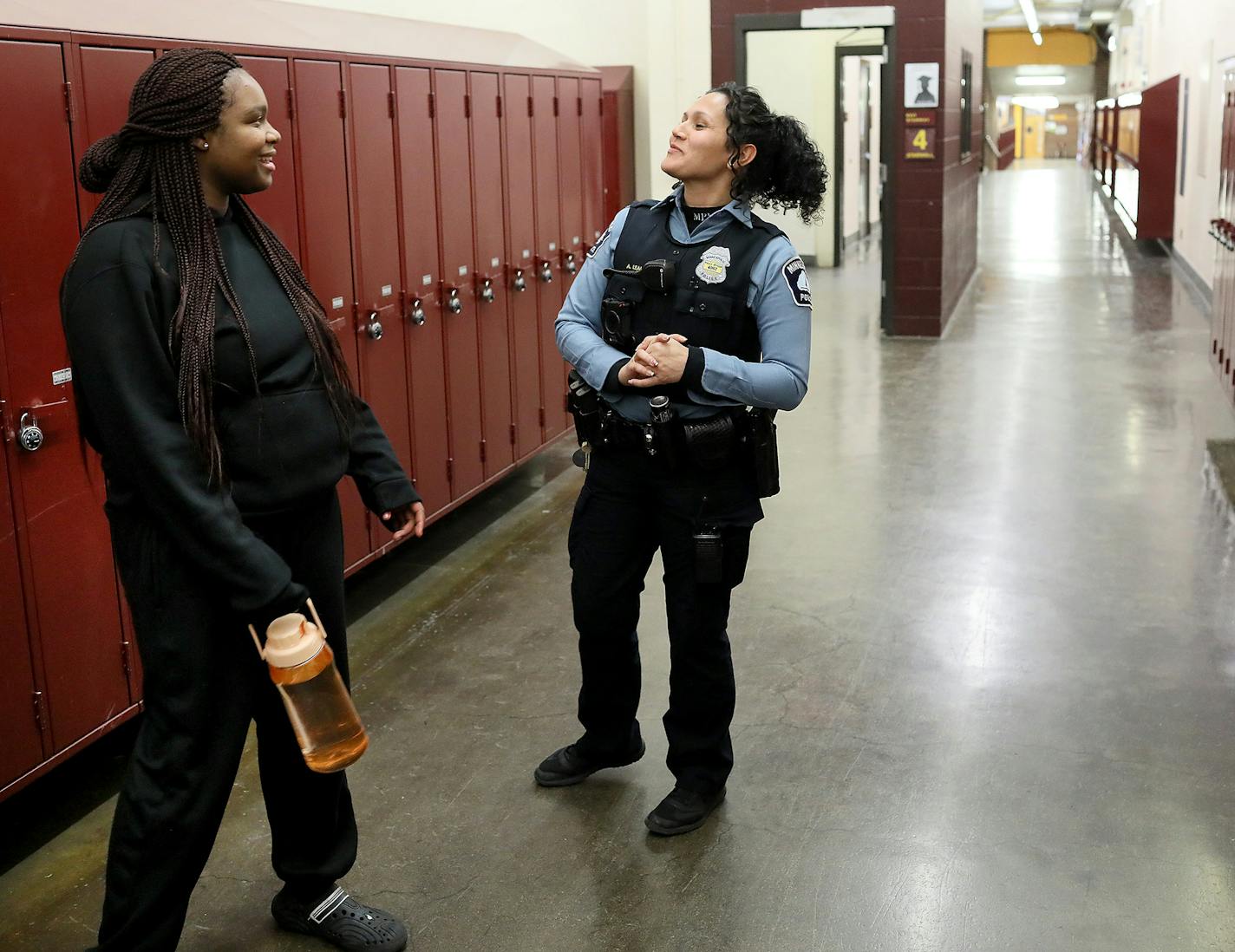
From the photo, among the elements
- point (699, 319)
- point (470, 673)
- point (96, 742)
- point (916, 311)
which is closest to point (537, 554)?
point (470, 673)

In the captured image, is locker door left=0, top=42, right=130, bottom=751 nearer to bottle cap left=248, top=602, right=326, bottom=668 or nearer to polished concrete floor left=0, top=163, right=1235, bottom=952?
polished concrete floor left=0, top=163, right=1235, bottom=952

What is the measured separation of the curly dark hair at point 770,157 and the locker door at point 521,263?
2.58 m

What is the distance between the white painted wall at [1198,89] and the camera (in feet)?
33.2

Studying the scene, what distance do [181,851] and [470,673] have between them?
165cm

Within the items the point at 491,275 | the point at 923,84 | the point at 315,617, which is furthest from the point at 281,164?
the point at 923,84

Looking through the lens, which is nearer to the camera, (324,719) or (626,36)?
(324,719)

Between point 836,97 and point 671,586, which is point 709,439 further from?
point 836,97

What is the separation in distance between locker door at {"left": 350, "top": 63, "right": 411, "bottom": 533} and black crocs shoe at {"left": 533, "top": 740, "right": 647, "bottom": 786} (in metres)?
1.38

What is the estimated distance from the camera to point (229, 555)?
1903 millimetres

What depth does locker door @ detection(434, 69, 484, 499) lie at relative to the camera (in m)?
4.61

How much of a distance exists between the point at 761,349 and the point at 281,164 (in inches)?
65.8

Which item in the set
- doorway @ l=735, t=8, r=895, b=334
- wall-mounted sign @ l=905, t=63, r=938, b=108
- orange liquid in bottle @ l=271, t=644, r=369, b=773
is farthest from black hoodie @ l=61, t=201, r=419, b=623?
wall-mounted sign @ l=905, t=63, r=938, b=108

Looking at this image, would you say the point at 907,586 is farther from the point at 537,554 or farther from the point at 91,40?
the point at 91,40

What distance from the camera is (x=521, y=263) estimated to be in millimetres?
5312
